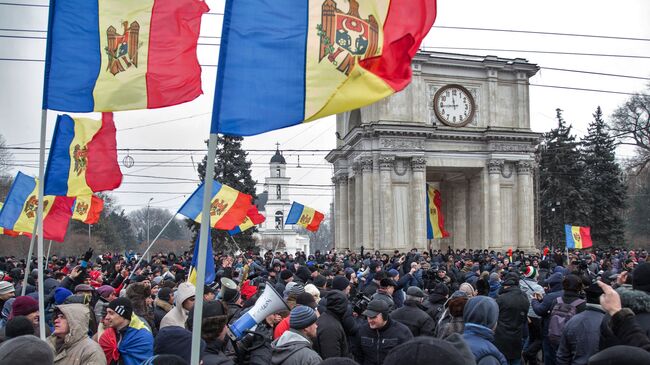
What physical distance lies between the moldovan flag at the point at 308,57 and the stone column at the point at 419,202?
3494 centimetres

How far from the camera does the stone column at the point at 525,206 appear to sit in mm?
42406

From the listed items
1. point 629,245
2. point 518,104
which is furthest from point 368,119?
point 629,245

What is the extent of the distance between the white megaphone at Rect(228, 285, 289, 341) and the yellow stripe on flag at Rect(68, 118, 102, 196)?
12.6 feet

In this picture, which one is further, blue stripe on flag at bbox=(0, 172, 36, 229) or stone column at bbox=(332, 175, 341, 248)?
stone column at bbox=(332, 175, 341, 248)

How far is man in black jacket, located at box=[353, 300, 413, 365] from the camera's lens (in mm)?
6801

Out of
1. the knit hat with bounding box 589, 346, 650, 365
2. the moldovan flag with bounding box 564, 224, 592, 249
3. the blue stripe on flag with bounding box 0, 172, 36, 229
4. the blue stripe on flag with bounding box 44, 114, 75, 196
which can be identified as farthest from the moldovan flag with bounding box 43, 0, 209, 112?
the moldovan flag with bounding box 564, 224, 592, 249

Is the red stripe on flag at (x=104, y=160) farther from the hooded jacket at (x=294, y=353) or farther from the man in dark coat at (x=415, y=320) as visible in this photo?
the hooded jacket at (x=294, y=353)

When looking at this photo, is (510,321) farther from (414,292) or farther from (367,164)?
(367,164)

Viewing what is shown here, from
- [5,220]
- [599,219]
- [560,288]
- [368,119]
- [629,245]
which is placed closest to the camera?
[560,288]

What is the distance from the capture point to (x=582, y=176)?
56.6m

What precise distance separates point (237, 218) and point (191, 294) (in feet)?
30.8

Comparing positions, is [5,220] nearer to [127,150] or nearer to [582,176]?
[127,150]

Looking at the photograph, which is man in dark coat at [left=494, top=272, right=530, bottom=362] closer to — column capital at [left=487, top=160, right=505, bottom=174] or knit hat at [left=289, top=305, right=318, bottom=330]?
knit hat at [left=289, top=305, right=318, bottom=330]

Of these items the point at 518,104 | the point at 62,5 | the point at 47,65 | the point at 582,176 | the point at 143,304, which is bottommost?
the point at 143,304
